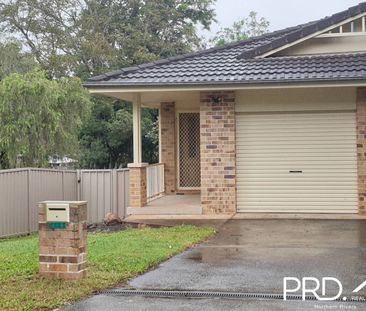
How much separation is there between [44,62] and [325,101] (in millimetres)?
25536

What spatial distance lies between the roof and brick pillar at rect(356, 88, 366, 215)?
2.49ft

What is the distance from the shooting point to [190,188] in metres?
18.3

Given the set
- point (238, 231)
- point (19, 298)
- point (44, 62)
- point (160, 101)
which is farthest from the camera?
point (44, 62)

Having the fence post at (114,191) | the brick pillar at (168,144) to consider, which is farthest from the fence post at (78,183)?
the brick pillar at (168,144)

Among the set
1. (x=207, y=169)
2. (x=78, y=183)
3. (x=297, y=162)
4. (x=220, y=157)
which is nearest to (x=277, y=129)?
(x=297, y=162)

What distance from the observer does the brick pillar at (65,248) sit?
720 cm

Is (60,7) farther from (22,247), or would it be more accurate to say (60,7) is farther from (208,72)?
(22,247)

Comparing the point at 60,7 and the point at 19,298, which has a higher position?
the point at 60,7

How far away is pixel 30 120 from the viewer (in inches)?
930

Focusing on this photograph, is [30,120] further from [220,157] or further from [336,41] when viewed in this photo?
[336,41]

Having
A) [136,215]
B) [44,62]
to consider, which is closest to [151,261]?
[136,215]

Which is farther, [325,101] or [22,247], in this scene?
[325,101]

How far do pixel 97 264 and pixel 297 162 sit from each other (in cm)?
716

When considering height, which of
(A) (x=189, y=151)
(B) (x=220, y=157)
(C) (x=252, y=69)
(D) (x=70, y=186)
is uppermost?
(C) (x=252, y=69)
